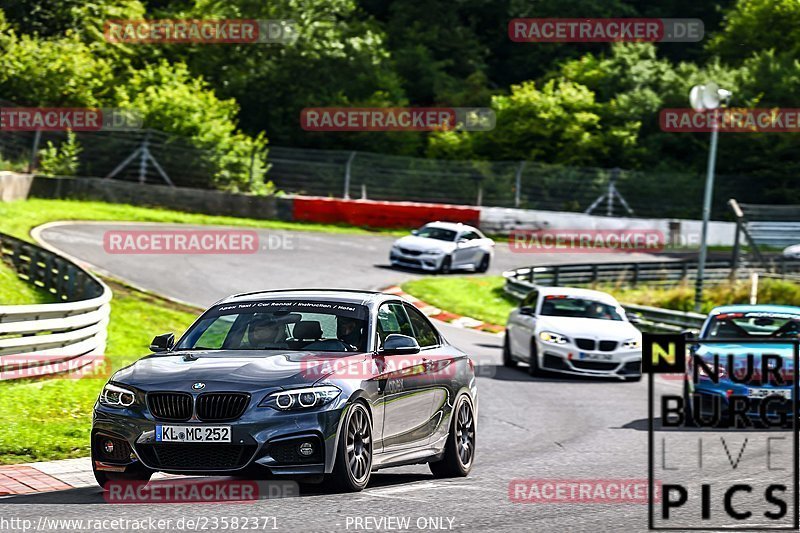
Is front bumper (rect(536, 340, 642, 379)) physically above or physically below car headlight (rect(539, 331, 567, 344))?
below

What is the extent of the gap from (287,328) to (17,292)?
14.4m

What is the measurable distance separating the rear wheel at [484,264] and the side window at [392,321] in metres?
25.3

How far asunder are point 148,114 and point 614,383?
2824 cm

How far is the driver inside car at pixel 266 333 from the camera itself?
1016cm

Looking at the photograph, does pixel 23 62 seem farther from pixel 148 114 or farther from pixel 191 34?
pixel 191 34

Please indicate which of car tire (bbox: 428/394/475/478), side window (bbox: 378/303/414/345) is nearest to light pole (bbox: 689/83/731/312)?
car tire (bbox: 428/394/475/478)

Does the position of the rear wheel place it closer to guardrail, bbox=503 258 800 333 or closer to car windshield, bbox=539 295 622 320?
guardrail, bbox=503 258 800 333

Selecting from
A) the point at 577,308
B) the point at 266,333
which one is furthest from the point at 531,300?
the point at 266,333

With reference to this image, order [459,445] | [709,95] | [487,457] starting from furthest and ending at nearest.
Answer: [709,95] → [487,457] → [459,445]

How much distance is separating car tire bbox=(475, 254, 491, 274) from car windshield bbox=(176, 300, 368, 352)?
2594cm

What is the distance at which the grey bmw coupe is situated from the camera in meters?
8.98

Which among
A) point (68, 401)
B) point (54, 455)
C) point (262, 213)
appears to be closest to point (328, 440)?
point (54, 455)

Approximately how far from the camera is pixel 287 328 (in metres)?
10.3

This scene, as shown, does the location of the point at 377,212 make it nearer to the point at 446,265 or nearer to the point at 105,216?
the point at 446,265
